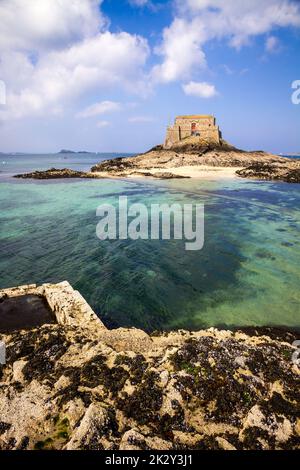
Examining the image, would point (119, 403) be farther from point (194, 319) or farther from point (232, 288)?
point (232, 288)

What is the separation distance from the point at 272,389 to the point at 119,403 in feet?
8.08

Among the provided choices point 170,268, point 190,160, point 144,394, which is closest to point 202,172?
point 190,160

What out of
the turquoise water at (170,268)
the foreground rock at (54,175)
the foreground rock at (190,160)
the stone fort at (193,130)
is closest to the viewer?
the turquoise water at (170,268)

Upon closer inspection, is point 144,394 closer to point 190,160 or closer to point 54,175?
point 54,175

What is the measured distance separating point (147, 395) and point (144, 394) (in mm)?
51

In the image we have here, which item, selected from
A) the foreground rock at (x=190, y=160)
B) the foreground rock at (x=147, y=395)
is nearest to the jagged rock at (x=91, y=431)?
the foreground rock at (x=147, y=395)

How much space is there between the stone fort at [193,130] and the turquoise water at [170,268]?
68474 mm

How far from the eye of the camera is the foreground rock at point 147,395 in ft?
12.1

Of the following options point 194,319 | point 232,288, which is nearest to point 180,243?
point 232,288

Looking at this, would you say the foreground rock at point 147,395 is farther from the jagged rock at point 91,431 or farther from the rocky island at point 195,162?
the rocky island at point 195,162

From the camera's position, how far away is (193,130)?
290ft

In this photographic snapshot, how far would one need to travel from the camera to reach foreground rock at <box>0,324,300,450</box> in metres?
3.70

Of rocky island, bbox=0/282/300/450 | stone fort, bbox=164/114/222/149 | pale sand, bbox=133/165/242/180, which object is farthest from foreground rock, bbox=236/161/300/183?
rocky island, bbox=0/282/300/450

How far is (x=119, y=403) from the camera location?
4207mm
